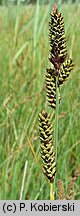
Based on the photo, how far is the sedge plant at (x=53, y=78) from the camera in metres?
0.26

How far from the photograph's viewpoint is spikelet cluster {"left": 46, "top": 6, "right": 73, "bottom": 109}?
261mm

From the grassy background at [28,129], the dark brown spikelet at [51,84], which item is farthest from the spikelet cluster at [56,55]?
the grassy background at [28,129]

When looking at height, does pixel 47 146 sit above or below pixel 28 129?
below

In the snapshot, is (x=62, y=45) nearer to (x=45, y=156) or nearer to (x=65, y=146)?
(x=45, y=156)

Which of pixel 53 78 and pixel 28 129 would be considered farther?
pixel 28 129

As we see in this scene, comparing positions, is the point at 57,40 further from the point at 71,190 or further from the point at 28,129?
the point at 28,129

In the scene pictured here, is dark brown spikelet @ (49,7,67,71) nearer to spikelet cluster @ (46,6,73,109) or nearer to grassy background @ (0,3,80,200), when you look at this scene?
spikelet cluster @ (46,6,73,109)

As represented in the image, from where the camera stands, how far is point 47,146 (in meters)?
0.27

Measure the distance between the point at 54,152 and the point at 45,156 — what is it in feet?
0.04

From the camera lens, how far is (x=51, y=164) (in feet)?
0.90

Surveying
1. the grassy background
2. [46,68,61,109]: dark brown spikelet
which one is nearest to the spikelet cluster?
[46,68,61,109]: dark brown spikelet

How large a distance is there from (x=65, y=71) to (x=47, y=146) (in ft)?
0.19

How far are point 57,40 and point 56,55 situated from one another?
1cm

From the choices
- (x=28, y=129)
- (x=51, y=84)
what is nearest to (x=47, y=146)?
(x=51, y=84)
